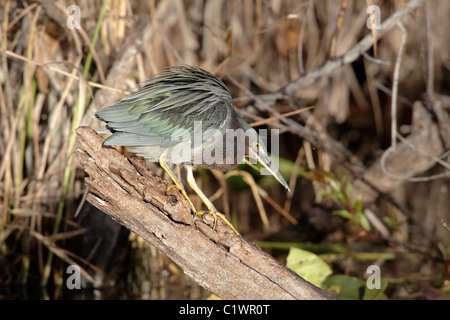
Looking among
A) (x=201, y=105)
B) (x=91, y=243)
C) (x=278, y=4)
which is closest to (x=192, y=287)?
(x=91, y=243)

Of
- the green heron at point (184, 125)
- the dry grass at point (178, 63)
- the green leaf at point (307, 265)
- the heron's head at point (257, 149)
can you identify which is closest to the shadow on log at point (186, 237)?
the green heron at point (184, 125)

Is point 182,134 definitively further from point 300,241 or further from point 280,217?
point 280,217

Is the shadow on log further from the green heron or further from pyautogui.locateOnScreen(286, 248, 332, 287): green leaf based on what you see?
pyautogui.locateOnScreen(286, 248, 332, 287): green leaf

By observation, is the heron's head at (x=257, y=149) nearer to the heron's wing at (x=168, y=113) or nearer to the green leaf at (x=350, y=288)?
the heron's wing at (x=168, y=113)

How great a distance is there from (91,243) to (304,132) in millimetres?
1893

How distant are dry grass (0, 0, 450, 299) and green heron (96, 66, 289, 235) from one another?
69cm

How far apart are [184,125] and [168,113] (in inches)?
4.1

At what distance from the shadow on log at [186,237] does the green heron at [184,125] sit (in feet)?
0.39

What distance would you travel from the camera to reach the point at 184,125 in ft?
8.54

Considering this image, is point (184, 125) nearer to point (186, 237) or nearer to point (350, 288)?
point (186, 237)

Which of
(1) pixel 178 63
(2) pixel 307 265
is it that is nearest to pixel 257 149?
(2) pixel 307 265

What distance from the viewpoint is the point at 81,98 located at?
11.1 ft

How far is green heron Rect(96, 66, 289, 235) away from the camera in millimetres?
2557

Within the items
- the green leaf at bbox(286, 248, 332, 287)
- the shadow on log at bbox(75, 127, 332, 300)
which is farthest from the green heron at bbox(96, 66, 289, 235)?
the green leaf at bbox(286, 248, 332, 287)
